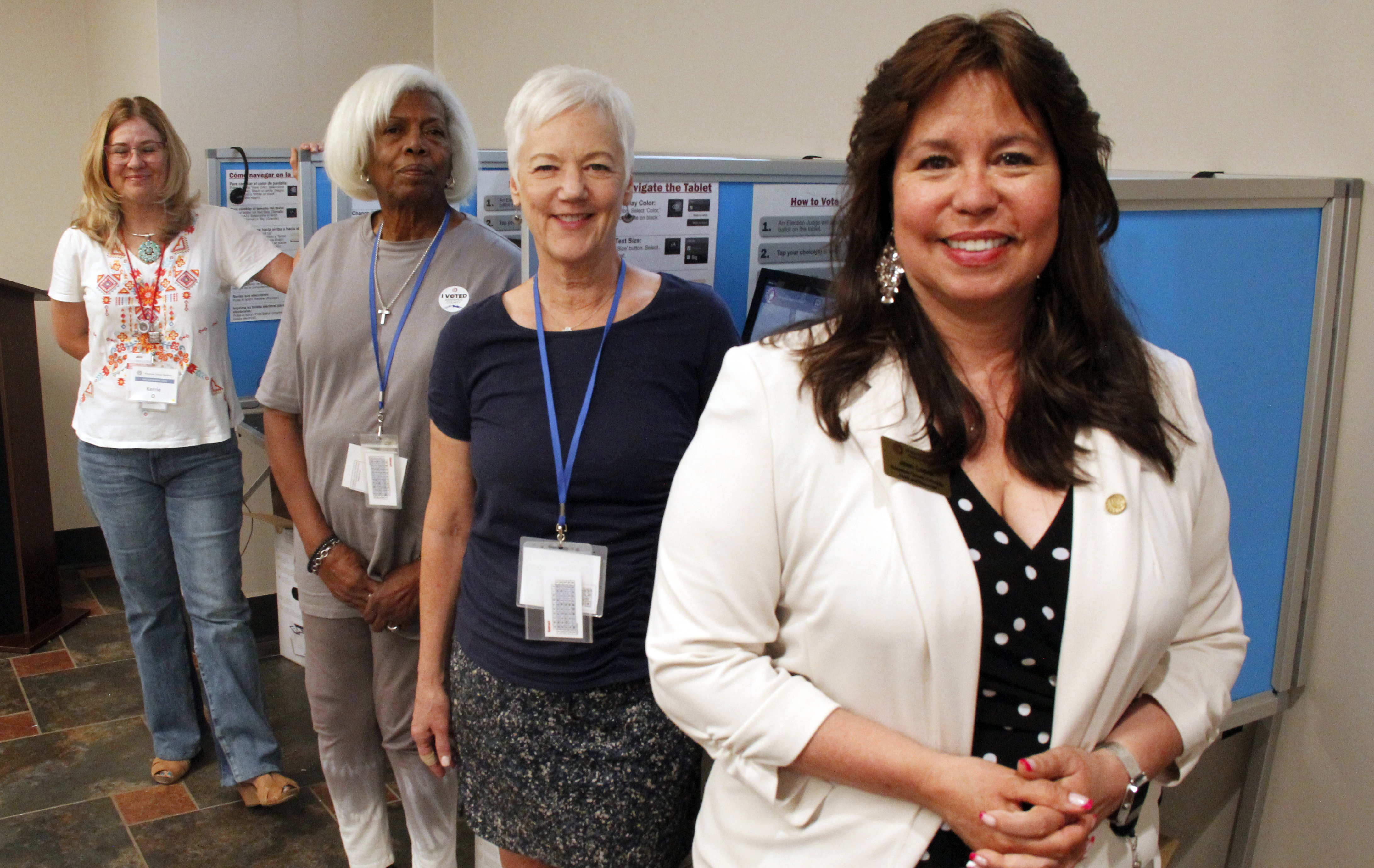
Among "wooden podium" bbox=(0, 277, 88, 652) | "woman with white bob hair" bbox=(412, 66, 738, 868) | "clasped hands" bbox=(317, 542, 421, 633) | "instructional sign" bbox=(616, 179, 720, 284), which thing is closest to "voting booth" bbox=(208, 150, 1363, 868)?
"instructional sign" bbox=(616, 179, 720, 284)

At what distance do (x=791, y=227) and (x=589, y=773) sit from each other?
967 mm

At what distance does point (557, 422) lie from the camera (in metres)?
1.56

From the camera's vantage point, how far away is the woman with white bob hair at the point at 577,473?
156 centimetres

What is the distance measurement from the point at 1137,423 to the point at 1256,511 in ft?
2.72

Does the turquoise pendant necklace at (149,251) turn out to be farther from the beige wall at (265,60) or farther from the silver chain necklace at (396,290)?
the beige wall at (265,60)

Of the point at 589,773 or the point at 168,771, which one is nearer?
the point at 589,773

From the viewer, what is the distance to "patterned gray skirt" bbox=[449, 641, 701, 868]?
159 cm

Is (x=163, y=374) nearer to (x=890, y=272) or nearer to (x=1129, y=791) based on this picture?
(x=890, y=272)

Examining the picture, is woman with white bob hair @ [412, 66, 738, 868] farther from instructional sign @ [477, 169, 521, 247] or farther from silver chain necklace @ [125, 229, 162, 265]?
silver chain necklace @ [125, 229, 162, 265]

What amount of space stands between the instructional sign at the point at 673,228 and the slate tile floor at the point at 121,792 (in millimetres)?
1713

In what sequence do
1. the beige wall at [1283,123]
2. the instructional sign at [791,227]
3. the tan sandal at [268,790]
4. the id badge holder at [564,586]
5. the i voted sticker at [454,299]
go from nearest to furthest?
the id badge holder at [564,586] < the beige wall at [1283,123] < the instructional sign at [791,227] < the i voted sticker at [454,299] < the tan sandal at [268,790]

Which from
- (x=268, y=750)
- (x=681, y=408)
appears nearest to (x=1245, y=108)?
(x=681, y=408)

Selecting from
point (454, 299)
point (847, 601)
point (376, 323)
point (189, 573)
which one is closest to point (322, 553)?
point (376, 323)

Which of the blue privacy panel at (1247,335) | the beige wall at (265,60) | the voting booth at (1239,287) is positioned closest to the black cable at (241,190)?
the beige wall at (265,60)
